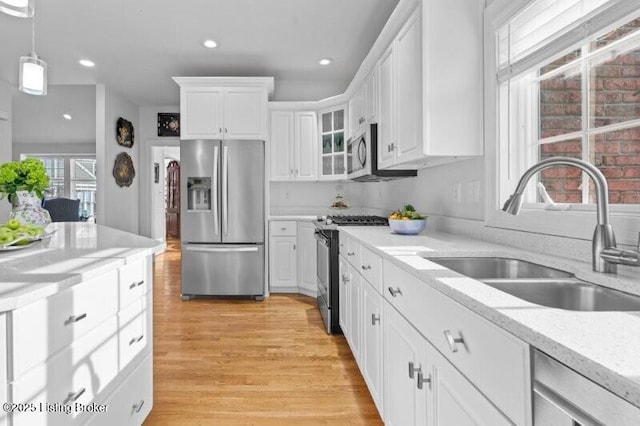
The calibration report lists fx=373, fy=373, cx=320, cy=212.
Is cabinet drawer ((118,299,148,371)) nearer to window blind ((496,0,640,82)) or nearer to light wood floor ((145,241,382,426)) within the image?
light wood floor ((145,241,382,426))

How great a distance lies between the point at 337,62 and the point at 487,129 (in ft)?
8.92

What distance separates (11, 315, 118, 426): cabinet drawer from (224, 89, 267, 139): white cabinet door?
3.04 meters

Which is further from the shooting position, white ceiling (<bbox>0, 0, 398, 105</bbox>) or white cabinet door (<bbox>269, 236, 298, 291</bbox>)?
white cabinet door (<bbox>269, 236, 298, 291</bbox>)

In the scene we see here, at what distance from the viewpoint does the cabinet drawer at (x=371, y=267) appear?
68.8 inches

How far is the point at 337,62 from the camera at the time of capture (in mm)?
4242

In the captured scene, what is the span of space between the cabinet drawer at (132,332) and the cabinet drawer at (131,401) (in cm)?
8

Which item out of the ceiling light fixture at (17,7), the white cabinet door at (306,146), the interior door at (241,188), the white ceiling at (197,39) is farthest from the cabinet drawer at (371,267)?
the white cabinet door at (306,146)

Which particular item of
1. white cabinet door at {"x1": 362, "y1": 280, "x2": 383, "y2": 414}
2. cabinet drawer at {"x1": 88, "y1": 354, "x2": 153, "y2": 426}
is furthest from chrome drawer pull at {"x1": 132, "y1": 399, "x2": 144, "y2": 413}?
white cabinet door at {"x1": 362, "y1": 280, "x2": 383, "y2": 414}

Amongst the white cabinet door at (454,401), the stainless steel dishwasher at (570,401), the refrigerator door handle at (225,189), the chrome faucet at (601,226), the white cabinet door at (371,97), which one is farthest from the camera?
the refrigerator door handle at (225,189)

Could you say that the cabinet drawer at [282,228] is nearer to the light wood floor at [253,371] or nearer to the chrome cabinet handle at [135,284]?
the light wood floor at [253,371]

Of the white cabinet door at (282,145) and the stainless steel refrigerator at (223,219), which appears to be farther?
the white cabinet door at (282,145)

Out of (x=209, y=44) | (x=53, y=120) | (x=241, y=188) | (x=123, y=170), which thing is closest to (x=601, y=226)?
(x=241, y=188)

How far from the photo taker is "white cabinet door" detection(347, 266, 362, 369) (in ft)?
7.29

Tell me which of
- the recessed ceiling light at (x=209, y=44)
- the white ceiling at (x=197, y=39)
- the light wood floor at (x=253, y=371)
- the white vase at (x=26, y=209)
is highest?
the white ceiling at (x=197, y=39)
